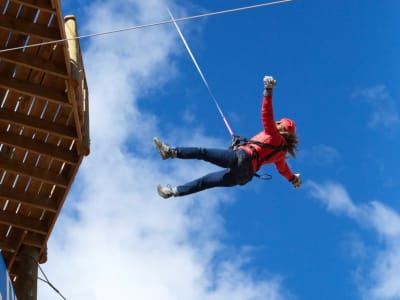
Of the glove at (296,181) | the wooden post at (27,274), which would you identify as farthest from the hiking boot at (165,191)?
the wooden post at (27,274)

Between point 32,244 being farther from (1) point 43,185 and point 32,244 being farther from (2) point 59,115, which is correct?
(2) point 59,115

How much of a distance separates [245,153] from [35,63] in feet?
8.42

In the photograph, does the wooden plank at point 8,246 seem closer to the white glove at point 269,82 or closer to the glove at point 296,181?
the glove at point 296,181

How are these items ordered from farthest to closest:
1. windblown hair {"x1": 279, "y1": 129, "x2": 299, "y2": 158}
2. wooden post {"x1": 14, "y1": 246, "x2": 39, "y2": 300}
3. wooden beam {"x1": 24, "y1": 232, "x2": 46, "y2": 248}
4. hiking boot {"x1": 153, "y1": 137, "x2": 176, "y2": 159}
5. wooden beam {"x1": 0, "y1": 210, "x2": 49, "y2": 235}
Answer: wooden beam {"x1": 24, "y1": 232, "x2": 46, "y2": 248}, wooden beam {"x1": 0, "y1": 210, "x2": 49, "y2": 235}, wooden post {"x1": 14, "y1": 246, "x2": 39, "y2": 300}, windblown hair {"x1": 279, "y1": 129, "x2": 299, "y2": 158}, hiking boot {"x1": 153, "y1": 137, "x2": 176, "y2": 159}

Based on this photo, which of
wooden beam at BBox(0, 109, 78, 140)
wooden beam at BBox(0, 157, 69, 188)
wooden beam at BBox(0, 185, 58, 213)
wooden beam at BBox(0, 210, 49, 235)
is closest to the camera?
wooden beam at BBox(0, 109, 78, 140)

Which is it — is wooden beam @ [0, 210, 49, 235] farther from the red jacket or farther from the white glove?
the white glove

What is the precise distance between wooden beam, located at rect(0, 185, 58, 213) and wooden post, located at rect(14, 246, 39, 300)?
0.60 m

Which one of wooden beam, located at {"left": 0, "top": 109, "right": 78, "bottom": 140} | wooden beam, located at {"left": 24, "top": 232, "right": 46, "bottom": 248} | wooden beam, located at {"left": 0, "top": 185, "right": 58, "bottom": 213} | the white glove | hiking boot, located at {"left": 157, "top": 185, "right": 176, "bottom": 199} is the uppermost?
wooden beam, located at {"left": 0, "top": 109, "right": 78, "bottom": 140}

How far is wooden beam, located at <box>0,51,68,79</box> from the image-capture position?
910 centimetres

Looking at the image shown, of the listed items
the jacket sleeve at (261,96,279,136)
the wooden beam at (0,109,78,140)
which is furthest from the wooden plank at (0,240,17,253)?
the jacket sleeve at (261,96,279,136)

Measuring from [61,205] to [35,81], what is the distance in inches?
72.3

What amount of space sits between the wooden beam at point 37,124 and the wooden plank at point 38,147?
0.36m

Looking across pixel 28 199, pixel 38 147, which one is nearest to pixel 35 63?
pixel 38 147

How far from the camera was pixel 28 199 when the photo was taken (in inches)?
418
